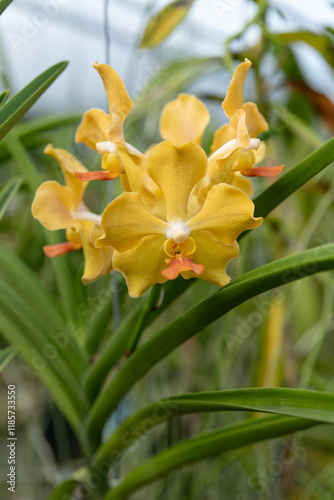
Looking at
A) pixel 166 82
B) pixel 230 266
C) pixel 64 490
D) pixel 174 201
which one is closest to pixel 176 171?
pixel 174 201

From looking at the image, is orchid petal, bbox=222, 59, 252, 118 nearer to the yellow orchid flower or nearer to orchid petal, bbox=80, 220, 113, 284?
the yellow orchid flower

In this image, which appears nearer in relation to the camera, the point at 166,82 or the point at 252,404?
the point at 252,404

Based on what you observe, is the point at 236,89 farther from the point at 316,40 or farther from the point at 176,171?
the point at 316,40

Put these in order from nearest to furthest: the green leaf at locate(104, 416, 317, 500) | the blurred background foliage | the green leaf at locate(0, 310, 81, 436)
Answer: the green leaf at locate(104, 416, 317, 500) < the green leaf at locate(0, 310, 81, 436) < the blurred background foliage

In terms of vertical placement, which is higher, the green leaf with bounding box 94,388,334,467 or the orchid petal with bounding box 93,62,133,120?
the orchid petal with bounding box 93,62,133,120

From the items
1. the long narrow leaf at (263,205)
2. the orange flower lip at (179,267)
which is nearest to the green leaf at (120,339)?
the long narrow leaf at (263,205)

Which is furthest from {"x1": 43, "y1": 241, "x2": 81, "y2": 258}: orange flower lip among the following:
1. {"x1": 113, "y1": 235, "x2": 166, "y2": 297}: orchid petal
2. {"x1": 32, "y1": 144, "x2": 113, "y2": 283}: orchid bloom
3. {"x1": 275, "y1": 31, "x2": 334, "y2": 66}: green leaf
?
{"x1": 275, "y1": 31, "x2": 334, "y2": 66}: green leaf
